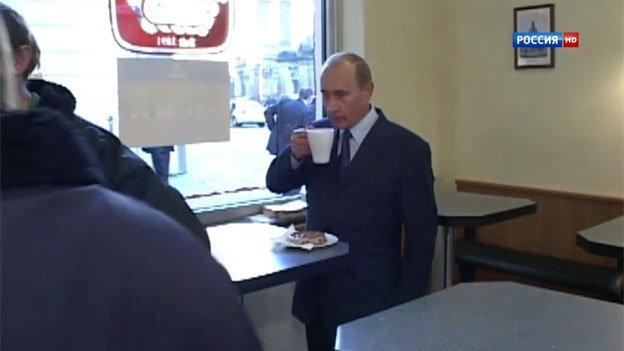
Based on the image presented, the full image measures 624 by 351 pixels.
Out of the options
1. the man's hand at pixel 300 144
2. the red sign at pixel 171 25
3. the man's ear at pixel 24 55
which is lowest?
the man's hand at pixel 300 144

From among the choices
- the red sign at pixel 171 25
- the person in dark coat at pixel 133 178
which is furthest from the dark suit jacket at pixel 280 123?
the person in dark coat at pixel 133 178

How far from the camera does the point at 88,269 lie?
56 cm

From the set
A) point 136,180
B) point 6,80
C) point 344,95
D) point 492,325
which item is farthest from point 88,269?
point 344,95

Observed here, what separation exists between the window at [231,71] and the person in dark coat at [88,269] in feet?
7.42

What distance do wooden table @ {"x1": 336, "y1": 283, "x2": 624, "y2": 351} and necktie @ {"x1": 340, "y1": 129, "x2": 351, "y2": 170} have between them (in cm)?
77

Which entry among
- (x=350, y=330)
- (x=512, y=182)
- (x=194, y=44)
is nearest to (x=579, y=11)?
(x=512, y=182)

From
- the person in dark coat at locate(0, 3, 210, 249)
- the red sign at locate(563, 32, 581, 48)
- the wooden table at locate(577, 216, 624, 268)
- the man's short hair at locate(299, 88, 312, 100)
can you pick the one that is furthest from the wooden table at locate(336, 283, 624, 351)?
the red sign at locate(563, 32, 581, 48)

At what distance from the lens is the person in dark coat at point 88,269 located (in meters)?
0.54

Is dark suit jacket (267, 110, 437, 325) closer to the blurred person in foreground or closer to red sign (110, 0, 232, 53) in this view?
red sign (110, 0, 232, 53)

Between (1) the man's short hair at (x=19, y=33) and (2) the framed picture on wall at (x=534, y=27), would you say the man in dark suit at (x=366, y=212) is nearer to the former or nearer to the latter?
(1) the man's short hair at (x=19, y=33)

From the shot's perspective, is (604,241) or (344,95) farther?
(604,241)

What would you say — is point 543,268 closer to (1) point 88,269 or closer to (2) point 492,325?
(2) point 492,325

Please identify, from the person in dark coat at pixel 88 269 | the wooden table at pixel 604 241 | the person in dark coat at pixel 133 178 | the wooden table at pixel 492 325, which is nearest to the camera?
the person in dark coat at pixel 88 269

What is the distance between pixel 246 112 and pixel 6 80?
8.44ft
